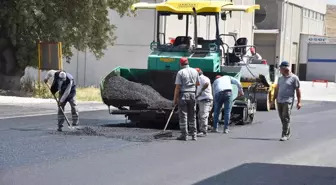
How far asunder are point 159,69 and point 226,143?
15.0ft

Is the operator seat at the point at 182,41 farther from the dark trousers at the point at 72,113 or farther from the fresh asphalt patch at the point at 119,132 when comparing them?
the dark trousers at the point at 72,113

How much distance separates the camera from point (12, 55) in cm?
2792

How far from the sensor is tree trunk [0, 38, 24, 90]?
27767 millimetres

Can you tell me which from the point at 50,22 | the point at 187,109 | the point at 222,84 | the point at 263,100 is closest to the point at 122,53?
the point at 50,22

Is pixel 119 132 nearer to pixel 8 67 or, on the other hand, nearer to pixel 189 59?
pixel 189 59

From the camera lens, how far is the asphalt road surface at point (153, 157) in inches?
374


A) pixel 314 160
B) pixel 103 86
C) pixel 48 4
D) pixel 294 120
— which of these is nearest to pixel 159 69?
pixel 103 86

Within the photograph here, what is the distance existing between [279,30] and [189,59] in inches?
1734

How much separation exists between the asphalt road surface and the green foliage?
984 centimetres

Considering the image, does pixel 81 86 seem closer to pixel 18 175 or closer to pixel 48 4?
pixel 48 4

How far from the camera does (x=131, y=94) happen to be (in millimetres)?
16344

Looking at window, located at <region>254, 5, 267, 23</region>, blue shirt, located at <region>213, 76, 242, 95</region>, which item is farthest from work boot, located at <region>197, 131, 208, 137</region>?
window, located at <region>254, 5, 267, 23</region>

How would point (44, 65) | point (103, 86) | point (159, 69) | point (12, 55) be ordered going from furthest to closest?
point (12, 55)
point (44, 65)
point (159, 69)
point (103, 86)

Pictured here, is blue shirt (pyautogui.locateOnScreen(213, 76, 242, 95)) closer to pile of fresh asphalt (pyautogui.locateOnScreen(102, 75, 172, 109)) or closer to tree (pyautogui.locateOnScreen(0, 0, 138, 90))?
pile of fresh asphalt (pyautogui.locateOnScreen(102, 75, 172, 109))
